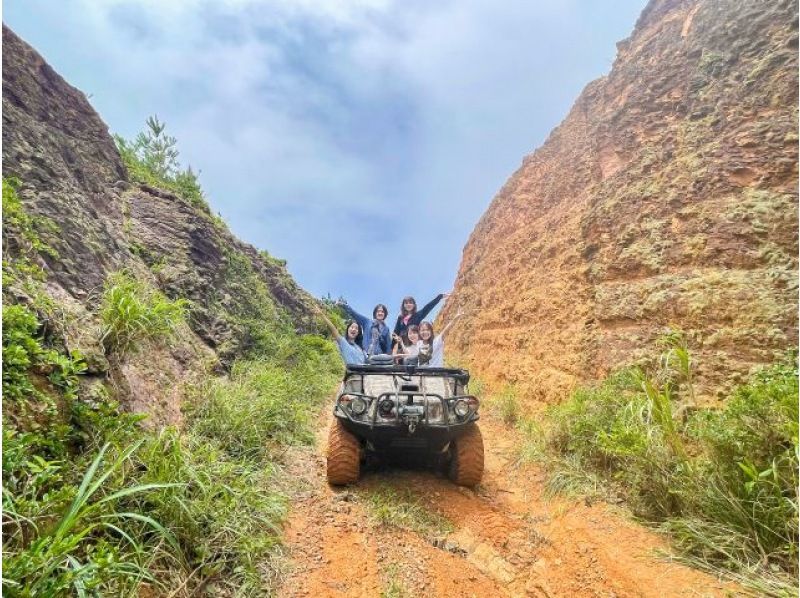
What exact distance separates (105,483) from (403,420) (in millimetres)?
2455

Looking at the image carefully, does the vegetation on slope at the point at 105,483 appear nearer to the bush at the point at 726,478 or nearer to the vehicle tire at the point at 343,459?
the vehicle tire at the point at 343,459

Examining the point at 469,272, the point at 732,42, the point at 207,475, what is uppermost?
the point at 732,42

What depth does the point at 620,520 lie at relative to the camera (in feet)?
12.2

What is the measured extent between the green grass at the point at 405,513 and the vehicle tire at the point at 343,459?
0.86ft

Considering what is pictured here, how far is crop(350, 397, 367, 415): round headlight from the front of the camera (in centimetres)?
435

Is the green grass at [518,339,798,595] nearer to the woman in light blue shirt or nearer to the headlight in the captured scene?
the headlight

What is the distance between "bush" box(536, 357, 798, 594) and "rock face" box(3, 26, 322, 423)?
455 centimetres

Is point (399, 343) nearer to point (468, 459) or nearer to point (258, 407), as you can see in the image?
point (258, 407)

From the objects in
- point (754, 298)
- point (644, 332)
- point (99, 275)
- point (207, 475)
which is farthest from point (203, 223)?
point (754, 298)

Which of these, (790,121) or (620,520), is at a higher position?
(790,121)

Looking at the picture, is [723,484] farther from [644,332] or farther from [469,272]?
[469,272]

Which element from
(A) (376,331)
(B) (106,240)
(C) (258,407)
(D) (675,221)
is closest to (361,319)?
(A) (376,331)

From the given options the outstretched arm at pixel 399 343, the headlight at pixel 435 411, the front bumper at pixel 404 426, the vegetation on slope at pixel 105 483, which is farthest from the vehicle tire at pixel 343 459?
the outstretched arm at pixel 399 343

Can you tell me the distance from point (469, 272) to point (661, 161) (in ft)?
35.5
